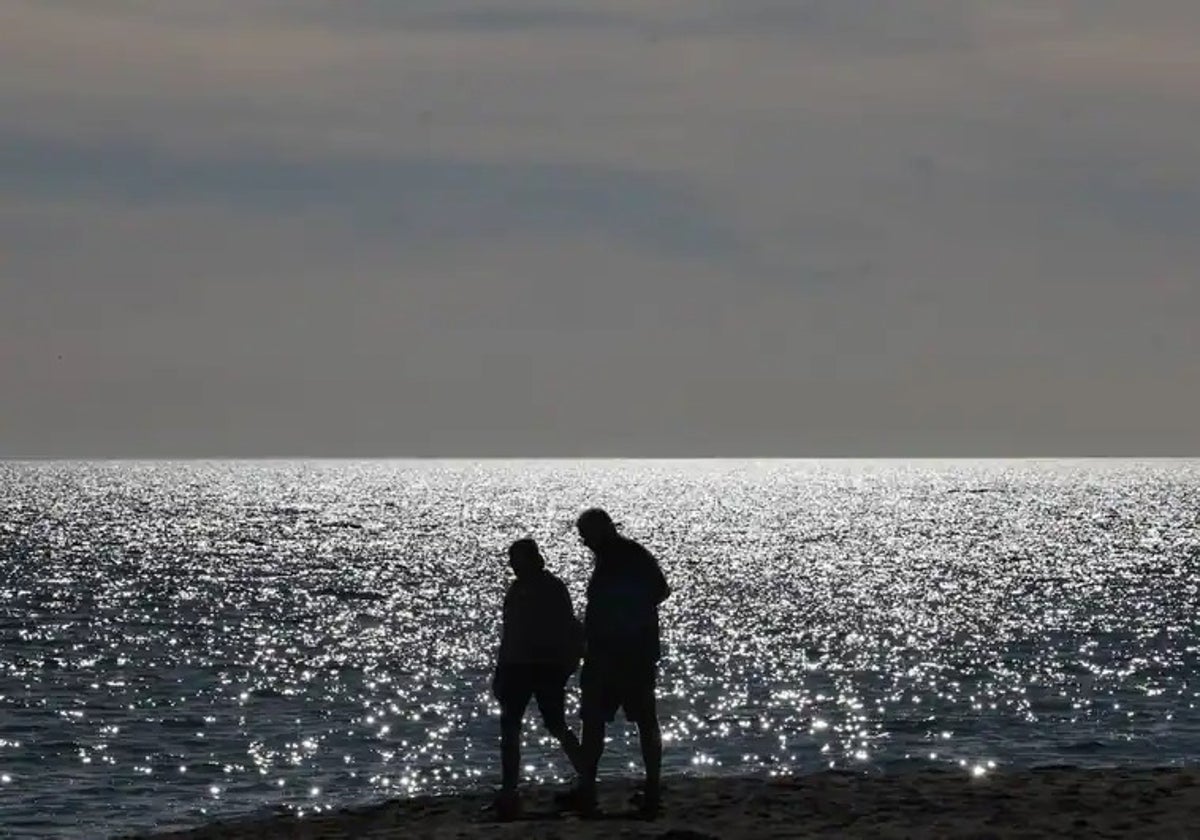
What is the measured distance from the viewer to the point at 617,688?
15.7m

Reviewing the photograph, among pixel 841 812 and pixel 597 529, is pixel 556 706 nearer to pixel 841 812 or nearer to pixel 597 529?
pixel 597 529

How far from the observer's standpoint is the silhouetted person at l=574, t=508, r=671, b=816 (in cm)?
1565

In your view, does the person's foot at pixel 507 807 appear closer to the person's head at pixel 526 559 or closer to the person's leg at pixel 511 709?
the person's leg at pixel 511 709

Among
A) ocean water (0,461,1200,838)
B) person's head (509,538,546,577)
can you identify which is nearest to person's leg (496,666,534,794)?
person's head (509,538,546,577)

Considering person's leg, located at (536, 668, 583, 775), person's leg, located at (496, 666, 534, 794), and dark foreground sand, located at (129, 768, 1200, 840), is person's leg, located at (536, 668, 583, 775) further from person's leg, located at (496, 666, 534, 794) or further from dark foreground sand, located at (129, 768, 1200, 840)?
dark foreground sand, located at (129, 768, 1200, 840)

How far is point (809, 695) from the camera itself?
41.6 metres

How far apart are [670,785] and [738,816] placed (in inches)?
93.5

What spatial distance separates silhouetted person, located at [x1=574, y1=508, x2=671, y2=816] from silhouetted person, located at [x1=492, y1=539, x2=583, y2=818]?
0.38 meters

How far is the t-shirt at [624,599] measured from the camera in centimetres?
1565

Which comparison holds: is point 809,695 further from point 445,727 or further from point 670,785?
point 670,785

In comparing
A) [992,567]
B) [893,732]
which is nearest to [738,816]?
[893,732]

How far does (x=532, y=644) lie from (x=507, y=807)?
155cm

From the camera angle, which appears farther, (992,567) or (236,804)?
(992,567)

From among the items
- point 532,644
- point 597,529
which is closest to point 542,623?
point 532,644
